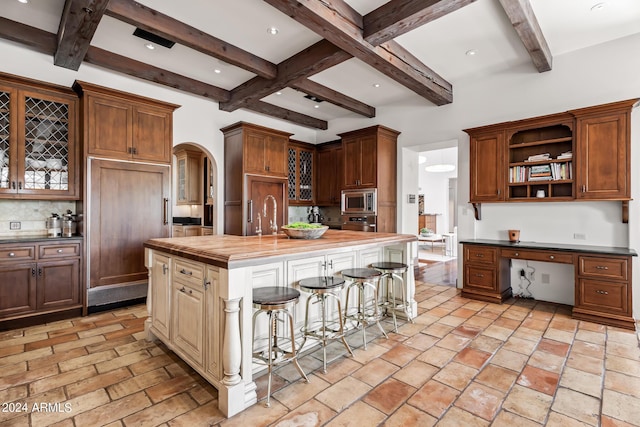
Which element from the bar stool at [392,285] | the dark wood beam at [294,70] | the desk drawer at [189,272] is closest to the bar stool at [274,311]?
the desk drawer at [189,272]

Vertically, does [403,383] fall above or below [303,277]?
below

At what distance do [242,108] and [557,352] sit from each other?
210 inches

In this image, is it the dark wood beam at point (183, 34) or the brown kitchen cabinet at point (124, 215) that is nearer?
the dark wood beam at point (183, 34)

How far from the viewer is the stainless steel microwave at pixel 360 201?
527 centimetres

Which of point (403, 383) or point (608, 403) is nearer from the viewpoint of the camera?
point (608, 403)

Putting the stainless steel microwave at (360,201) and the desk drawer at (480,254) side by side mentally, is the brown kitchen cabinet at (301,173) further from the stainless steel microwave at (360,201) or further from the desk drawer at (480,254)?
the desk drawer at (480,254)

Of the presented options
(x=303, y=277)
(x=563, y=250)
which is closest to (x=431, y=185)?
(x=563, y=250)

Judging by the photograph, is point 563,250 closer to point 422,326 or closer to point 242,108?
point 422,326

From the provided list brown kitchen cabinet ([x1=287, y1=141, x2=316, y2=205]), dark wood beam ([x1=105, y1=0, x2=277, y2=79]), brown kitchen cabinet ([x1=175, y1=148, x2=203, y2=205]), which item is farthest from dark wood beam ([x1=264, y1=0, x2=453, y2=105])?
brown kitchen cabinet ([x1=175, y1=148, x2=203, y2=205])

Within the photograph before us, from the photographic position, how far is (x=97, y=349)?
2.74 m

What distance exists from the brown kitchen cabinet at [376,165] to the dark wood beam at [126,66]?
1.48m

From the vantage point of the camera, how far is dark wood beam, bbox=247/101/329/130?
5532 millimetres

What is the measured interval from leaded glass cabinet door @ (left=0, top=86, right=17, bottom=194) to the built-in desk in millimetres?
5526

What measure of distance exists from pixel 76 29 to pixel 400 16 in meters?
2.95
